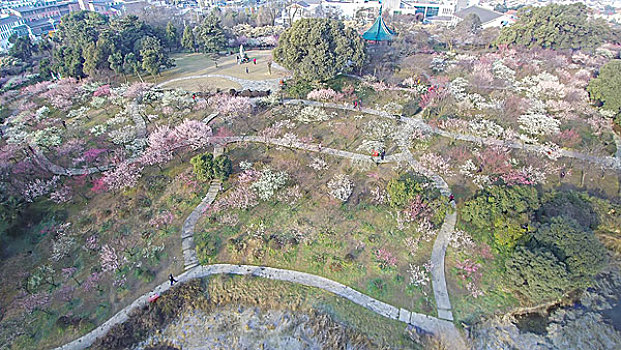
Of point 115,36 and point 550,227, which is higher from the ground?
point 115,36

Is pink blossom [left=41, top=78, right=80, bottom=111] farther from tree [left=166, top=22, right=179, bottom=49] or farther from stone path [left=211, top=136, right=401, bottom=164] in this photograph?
stone path [left=211, top=136, right=401, bottom=164]

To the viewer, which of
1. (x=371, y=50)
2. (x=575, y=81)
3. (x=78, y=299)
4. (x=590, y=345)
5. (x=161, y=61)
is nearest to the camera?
(x=590, y=345)

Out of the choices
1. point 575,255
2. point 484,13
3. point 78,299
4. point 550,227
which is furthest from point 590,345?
point 484,13

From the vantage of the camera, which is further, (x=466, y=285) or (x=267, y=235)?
(x=267, y=235)

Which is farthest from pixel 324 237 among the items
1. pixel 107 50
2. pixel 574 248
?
pixel 107 50

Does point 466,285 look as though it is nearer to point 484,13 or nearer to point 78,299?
point 78,299

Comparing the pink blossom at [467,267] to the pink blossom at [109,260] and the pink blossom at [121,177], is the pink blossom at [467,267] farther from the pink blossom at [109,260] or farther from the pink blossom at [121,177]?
the pink blossom at [121,177]
